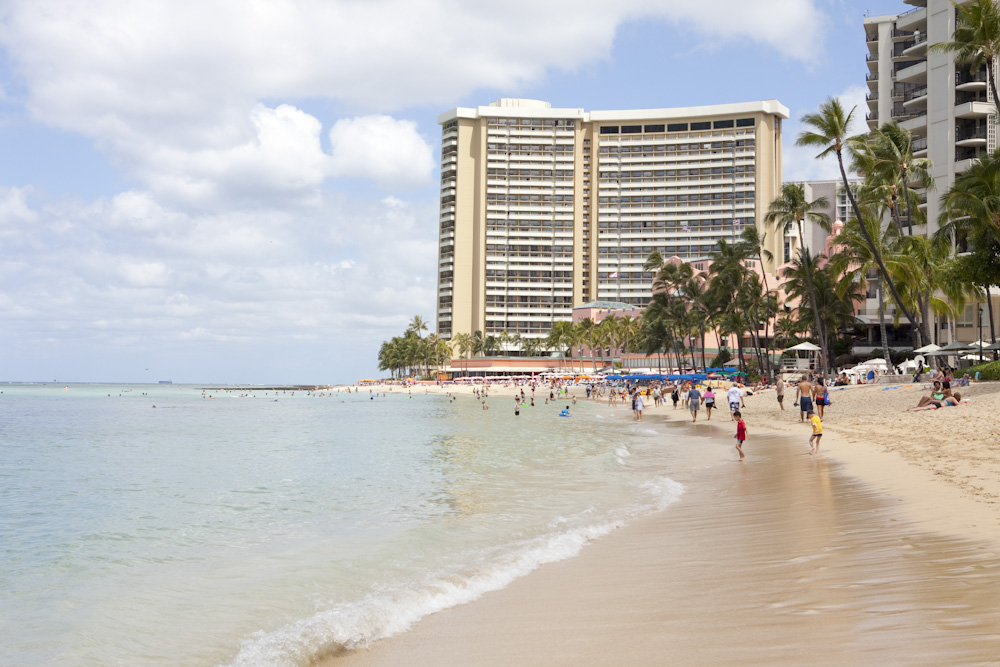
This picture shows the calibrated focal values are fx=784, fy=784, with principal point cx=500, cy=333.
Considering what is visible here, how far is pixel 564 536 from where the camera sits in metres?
9.83

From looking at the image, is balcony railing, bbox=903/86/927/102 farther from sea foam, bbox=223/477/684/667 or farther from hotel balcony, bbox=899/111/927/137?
sea foam, bbox=223/477/684/667

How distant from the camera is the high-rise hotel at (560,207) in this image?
13588 centimetres

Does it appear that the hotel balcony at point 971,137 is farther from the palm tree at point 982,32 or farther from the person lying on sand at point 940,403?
the person lying on sand at point 940,403

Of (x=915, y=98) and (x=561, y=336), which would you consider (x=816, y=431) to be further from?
(x=561, y=336)

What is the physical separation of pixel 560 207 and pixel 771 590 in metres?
135

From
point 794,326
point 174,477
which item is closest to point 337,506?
point 174,477

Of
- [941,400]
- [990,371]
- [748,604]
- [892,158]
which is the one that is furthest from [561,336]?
[748,604]

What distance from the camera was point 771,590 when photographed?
19.8 feet

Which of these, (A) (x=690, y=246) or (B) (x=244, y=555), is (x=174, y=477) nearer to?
(B) (x=244, y=555)

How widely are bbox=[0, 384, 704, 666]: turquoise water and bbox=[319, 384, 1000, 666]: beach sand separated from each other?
708mm

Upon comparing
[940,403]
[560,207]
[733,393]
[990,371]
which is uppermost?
[560,207]

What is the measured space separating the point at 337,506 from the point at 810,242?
118210 mm

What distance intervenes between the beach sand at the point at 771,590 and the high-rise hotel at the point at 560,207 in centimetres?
12605

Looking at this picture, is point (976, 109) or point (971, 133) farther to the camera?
point (971, 133)
